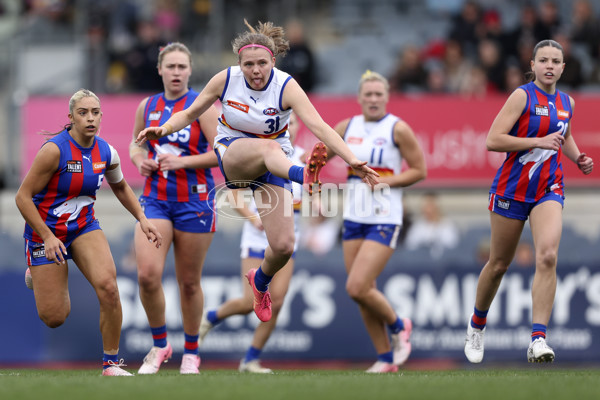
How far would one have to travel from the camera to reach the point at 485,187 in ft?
47.4

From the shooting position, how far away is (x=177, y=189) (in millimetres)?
8023

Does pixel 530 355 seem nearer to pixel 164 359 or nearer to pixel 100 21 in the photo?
pixel 164 359

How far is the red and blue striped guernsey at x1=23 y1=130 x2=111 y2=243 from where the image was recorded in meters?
7.02

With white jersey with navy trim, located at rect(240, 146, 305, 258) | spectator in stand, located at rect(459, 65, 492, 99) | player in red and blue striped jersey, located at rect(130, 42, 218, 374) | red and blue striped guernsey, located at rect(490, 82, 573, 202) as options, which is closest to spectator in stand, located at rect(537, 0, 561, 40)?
spectator in stand, located at rect(459, 65, 492, 99)

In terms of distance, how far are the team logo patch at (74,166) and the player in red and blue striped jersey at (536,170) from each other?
3.24 metres

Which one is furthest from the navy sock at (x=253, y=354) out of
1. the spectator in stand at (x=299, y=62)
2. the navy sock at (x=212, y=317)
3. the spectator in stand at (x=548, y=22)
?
the spectator in stand at (x=548, y=22)

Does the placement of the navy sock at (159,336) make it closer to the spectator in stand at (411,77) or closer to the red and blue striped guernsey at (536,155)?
the red and blue striped guernsey at (536,155)

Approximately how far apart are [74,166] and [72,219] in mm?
430

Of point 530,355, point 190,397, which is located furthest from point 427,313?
point 190,397

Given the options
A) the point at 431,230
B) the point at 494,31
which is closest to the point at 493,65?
the point at 494,31

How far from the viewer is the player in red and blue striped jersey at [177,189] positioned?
7922 mm

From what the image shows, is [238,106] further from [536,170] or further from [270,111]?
[536,170]

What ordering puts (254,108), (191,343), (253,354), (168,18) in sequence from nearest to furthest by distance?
1. (254,108)
2. (191,343)
3. (253,354)
4. (168,18)

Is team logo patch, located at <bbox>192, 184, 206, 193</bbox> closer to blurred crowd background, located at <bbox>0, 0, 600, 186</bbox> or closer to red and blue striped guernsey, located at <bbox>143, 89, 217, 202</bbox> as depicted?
red and blue striped guernsey, located at <bbox>143, 89, 217, 202</bbox>
